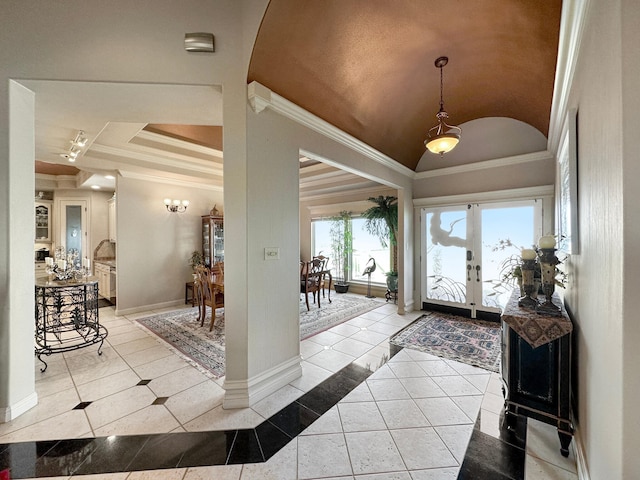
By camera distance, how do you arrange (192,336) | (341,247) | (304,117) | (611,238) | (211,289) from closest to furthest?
1. (611,238)
2. (304,117)
3. (192,336)
4. (211,289)
5. (341,247)

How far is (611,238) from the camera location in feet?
3.36

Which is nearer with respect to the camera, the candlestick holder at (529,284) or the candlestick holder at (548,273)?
the candlestick holder at (548,273)

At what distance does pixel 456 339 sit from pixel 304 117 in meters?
3.45

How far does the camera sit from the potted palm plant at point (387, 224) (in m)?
5.54

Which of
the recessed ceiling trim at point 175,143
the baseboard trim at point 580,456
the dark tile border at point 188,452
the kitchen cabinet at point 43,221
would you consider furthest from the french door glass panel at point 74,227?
the baseboard trim at point 580,456

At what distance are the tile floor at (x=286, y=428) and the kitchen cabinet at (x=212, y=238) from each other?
301 centimetres

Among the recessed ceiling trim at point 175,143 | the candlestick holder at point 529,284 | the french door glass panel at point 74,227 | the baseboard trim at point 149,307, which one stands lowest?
the baseboard trim at point 149,307

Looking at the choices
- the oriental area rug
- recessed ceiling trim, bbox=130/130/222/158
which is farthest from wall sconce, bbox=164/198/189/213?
the oriental area rug

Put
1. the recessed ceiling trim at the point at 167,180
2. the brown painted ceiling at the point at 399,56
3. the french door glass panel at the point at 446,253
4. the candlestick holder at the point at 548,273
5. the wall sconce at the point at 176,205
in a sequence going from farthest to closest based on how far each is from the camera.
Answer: the wall sconce at the point at 176,205 → the recessed ceiling trim at the point at 167,180 → the french door glass panel at the point at 446,253 → the brown painted ceiling at the point at 399,56 → the candlestick holder at the point at 548,273

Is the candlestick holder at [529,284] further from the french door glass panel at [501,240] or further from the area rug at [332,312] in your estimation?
the area rug at [332,312]

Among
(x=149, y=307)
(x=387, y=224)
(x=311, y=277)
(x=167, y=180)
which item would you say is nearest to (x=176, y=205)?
(x=167, y=180)

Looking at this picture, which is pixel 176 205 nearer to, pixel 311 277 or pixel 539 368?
pixel 311 277

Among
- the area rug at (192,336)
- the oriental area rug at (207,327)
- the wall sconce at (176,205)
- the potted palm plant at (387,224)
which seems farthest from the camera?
the potted palm plant at (387,224)

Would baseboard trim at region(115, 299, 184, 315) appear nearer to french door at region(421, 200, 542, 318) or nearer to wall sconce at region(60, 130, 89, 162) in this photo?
wall sconce at region(60, 130, 89, 162)
